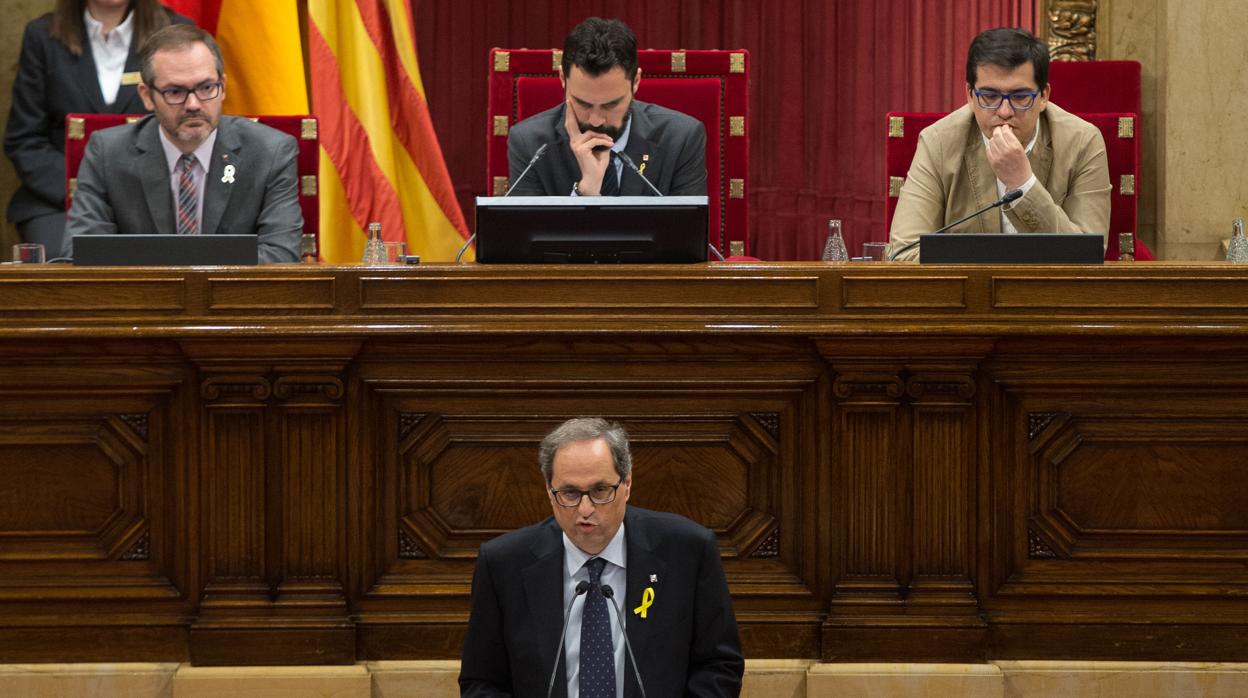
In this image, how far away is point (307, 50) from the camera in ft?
18.8

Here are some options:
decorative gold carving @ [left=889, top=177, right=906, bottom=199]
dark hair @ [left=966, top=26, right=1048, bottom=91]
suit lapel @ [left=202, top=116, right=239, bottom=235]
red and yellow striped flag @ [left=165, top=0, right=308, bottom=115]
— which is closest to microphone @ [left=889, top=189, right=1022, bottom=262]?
dark hair @ [left=966, top=26, right=1048, bottom=91]

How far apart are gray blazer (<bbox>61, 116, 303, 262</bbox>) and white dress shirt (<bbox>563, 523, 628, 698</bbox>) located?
160cm

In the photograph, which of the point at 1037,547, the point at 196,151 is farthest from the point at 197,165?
the point at 1037,547

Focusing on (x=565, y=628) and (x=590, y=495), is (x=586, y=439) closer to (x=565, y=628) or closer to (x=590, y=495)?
(x=590, y=495)

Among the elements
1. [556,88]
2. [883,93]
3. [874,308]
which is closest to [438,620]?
[874,308]

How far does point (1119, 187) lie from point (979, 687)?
169cm

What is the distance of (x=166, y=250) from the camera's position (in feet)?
11.1

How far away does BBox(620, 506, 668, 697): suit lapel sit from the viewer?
2.58m

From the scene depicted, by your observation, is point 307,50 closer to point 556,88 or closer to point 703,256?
point 556,88

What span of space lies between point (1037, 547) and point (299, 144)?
2.16 m

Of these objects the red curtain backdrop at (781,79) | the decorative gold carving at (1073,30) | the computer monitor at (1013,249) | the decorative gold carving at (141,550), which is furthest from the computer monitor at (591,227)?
the red curtain backdrop at (781,79)

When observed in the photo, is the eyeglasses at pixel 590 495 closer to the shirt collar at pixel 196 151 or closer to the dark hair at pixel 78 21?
the shirt collar at pixel 196 151

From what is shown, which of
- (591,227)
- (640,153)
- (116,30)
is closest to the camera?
(591,227)

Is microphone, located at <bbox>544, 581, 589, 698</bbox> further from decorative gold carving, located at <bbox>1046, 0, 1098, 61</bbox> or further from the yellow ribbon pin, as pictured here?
decorative gold carving, located at <bbox>1046, 0, 1098, 61</bbox>
